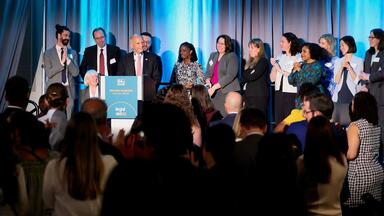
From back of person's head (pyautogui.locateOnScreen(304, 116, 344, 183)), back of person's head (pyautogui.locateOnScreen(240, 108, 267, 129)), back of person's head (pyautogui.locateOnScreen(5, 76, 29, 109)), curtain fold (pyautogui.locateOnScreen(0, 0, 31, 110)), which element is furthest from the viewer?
curtain fold (pyautogui.locateOnScreen(0, 0, 31, 110))

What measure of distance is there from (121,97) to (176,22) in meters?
2.93

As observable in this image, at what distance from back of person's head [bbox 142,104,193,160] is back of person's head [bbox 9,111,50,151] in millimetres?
1024

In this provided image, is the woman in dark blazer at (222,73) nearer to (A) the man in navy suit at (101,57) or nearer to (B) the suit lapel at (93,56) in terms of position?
(A) the man in navy suit at (101,57)

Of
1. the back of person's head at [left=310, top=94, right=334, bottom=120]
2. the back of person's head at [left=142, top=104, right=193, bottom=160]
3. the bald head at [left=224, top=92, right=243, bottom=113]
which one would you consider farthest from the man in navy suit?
the back of person's head at [left=142, top=104, right=193, bottom=160]

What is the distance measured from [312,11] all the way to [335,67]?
55.5 inches

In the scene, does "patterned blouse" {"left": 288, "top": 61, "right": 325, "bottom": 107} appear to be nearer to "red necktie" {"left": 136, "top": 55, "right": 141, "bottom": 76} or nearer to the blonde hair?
the blonde hair

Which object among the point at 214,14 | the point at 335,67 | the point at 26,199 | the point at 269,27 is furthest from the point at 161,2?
the point at 26,199

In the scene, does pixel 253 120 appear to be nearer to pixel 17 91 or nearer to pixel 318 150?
pixel 318 150

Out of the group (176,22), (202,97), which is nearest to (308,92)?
(202,97)

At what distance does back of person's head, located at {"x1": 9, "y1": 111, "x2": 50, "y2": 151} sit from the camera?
3.34 m

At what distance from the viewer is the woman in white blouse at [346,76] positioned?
24.9 feet

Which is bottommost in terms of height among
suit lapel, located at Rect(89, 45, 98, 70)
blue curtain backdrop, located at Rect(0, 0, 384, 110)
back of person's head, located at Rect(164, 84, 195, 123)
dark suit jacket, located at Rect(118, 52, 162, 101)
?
back of person's head, located at Rect(164, 84, 195, 123)

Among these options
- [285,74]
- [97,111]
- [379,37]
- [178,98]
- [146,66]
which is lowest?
[97,111]

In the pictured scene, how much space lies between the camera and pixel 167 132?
8.11ft
